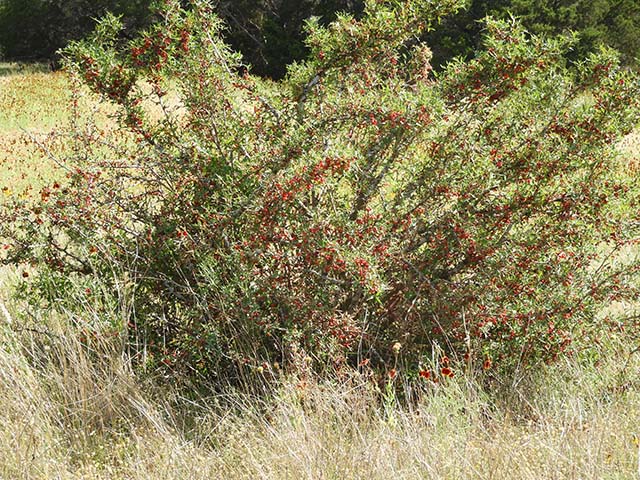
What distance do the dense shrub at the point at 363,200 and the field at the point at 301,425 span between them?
24 centimetres

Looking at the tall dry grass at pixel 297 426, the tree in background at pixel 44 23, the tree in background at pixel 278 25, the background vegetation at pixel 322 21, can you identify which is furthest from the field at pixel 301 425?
the tree in background at pixel 44 23

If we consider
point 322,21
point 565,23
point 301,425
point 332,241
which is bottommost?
point 322,21

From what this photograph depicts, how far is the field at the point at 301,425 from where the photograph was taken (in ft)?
9.56

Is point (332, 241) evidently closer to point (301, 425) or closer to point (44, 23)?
point (301, 425)

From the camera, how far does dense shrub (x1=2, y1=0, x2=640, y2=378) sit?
3920 millimetres

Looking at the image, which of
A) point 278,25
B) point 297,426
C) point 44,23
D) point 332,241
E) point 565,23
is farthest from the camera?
point 44,23

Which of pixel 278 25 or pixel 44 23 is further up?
pixel 278 25

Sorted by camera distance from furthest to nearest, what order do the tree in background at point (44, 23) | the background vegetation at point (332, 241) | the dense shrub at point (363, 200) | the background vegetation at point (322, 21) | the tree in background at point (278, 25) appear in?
the tree in background at point (44, 23), the tree in background at point (278, 25), the background vegetation at point (322, 21), the dense shrub at point (363, 200), the background vegetation at point (332, 241)

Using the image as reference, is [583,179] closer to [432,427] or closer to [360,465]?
[432,427]

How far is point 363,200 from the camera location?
4176 millimetres

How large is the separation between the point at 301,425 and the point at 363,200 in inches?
52.0

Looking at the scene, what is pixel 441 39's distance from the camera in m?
21.1

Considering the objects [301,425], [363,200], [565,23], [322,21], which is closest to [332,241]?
[363,200]

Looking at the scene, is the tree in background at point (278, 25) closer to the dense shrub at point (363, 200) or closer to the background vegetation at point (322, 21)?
the background vegetation at point (322, 21)
